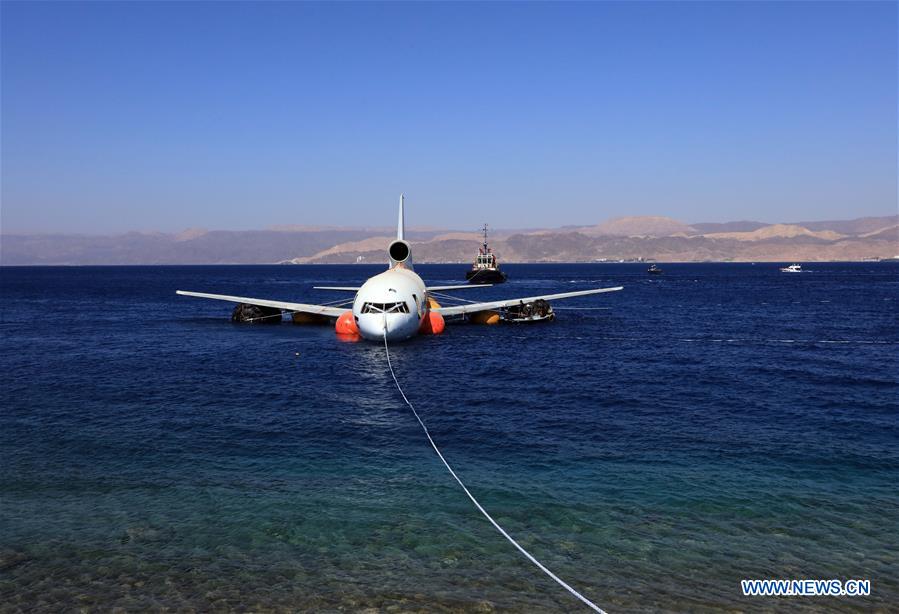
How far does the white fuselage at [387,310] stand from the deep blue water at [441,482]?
6.73 meters

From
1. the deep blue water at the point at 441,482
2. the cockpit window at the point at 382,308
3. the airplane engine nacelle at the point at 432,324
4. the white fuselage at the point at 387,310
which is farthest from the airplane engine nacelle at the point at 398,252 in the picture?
the deep blue water at the point at 441,482

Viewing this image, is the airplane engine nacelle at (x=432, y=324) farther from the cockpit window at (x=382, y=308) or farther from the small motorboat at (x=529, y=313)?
the small motorboat at (x=529, y=313)

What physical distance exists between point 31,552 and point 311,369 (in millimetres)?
30866

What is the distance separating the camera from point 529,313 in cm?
8412

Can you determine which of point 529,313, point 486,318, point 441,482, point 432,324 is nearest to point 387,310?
point 432,324

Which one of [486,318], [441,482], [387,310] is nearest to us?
[441,482]

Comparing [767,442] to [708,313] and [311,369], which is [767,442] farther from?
[708,313]

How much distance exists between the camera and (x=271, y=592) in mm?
15789

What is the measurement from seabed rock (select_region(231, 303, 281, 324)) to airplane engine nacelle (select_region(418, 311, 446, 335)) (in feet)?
79.1

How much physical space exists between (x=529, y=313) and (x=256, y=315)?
36.4m

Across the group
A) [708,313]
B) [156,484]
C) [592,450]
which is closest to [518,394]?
[592,450]

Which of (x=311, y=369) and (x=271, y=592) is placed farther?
(x=311, y=369)

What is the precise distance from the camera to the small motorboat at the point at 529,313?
274 ft

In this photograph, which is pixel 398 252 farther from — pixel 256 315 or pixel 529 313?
pixel 256 315
